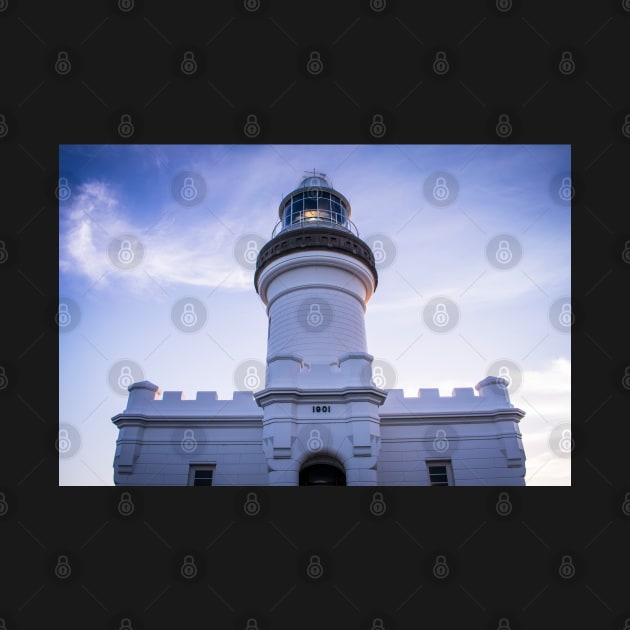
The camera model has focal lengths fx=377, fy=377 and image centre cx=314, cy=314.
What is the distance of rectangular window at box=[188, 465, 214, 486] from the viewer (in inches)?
352

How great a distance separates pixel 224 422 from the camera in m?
9.26

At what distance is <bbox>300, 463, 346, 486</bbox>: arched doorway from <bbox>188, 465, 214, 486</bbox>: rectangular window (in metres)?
2.31

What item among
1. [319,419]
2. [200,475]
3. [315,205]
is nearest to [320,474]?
[319,419]

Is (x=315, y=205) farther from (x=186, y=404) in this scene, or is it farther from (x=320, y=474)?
(x=320, y=474)

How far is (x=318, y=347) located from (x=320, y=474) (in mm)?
3132

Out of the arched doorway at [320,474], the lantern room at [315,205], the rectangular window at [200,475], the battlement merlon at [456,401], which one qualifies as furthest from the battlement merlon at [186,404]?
the lantern room at [315,205]

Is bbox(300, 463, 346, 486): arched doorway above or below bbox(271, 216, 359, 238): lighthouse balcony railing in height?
below

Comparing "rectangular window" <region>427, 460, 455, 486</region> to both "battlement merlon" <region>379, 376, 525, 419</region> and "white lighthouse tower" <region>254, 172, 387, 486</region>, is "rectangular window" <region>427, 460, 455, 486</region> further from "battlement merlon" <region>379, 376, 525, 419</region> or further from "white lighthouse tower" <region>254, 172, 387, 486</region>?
"white lighthouse tower" <region>254, 172, 387, 486</region>

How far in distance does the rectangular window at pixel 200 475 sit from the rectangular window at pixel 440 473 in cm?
518

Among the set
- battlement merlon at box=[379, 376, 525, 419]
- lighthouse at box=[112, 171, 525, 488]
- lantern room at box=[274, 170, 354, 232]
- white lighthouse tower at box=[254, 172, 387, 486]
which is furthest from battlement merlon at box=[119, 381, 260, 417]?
lantern room at box=[274, 170, 354, 232]

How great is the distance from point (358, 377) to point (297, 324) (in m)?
3.02
